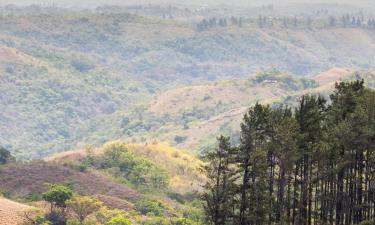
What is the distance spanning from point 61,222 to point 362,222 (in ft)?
287

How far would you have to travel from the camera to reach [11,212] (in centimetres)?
16088

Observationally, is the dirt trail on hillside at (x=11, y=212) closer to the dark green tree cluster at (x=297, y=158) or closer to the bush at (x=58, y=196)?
the bush at (x=58, y=196)

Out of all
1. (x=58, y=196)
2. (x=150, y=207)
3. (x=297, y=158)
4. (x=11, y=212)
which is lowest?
(x=150, y=207)

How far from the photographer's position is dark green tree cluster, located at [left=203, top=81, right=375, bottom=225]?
91.1 meters

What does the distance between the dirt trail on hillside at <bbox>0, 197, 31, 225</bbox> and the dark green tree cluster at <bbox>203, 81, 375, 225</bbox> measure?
67348mm

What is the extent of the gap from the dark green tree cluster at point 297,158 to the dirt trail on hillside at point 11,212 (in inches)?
2652

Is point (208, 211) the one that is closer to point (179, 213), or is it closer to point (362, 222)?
point (362, 222)

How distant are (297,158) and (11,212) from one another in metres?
83.8

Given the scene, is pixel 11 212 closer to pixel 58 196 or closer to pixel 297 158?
pixel 58 196

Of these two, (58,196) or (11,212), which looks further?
(58,196)

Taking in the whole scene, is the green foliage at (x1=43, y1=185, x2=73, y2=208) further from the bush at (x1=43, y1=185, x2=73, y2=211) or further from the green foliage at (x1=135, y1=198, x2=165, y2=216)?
the green foliage at (x1=135, y1=198, x2=165, y2=216)

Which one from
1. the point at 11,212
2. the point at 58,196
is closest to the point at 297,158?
the point at 58,196

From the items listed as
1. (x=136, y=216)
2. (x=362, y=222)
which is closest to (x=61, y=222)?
(x=136, y=216)

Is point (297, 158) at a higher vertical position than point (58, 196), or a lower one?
higher
